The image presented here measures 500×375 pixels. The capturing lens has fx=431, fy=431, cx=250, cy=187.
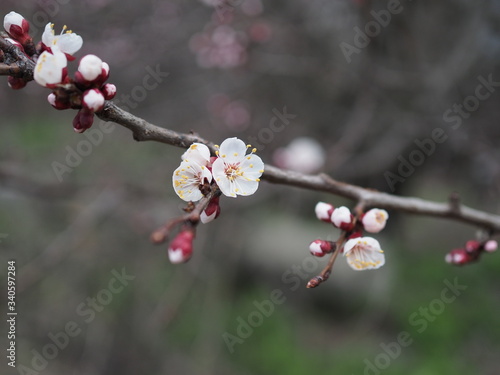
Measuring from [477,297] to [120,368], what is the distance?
332 centimetres

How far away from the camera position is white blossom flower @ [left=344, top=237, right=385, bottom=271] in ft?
3.87

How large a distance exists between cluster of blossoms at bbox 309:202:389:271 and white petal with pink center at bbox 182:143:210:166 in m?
0.38

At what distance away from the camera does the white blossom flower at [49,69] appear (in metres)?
0.89

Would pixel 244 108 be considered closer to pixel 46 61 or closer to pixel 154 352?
pixel 154 352

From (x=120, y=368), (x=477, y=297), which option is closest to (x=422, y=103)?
(x=477, y=297)

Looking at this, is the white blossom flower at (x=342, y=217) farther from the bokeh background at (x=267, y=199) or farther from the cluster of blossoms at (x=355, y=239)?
the bokeh background at (x=267, y=199)

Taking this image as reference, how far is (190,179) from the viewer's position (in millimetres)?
1056

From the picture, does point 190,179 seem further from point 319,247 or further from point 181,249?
point 319,247

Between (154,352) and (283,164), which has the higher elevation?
(283,164)

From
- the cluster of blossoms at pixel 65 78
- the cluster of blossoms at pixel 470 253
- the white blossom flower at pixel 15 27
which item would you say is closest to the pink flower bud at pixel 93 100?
the cluster of blossoms at pixel 65 78

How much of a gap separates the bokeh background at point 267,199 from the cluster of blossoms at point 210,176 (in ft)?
6.32

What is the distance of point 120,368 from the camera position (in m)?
3.90

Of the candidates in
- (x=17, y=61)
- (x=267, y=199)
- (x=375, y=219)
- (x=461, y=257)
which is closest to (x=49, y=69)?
(x=17, y=61)

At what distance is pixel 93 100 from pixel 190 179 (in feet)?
0.94
